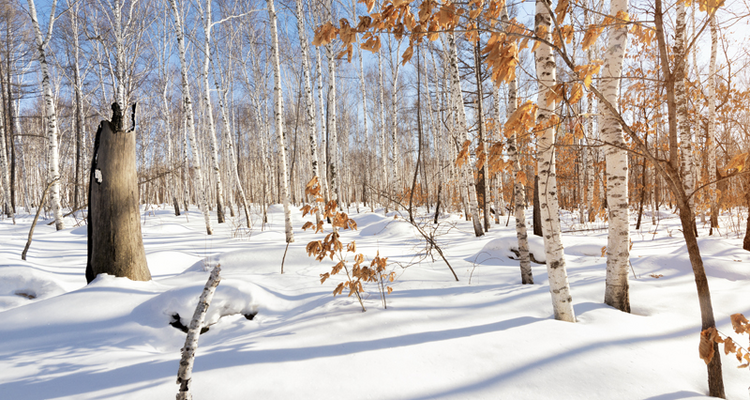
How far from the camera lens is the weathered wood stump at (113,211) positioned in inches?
132

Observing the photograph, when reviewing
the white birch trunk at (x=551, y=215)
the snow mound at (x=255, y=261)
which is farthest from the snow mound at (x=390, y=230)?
the white birch trunk at (x=551, y=215)

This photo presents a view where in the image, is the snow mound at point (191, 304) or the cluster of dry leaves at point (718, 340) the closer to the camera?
the cluster of dry leaves at point (718, 340)

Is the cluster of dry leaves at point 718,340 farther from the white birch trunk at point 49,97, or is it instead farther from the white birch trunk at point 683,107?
the white birch trunk at point 49,97

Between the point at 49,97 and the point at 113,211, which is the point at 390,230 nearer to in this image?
the point at 113,211

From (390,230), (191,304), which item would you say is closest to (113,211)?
(191,304)

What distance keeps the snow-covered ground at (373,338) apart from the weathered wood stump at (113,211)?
0.98 feet

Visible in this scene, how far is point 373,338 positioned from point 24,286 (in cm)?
411

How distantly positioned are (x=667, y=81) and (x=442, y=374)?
186 centimetres

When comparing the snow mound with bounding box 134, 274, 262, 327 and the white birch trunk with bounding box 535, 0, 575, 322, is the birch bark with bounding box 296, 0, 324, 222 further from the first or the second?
the white birch trunk with bounding box 535, 0, 575, 322

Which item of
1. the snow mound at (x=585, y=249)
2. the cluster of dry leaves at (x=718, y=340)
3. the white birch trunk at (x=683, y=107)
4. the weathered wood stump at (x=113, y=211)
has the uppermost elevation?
the white birch trunk at (x=683, y=107)

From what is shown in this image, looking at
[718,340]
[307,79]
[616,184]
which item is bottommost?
[718,340]

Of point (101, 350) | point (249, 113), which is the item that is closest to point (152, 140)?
point (249, 113)

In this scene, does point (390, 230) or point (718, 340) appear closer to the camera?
point (718, 340)

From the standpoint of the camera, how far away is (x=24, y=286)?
11.5 feet
